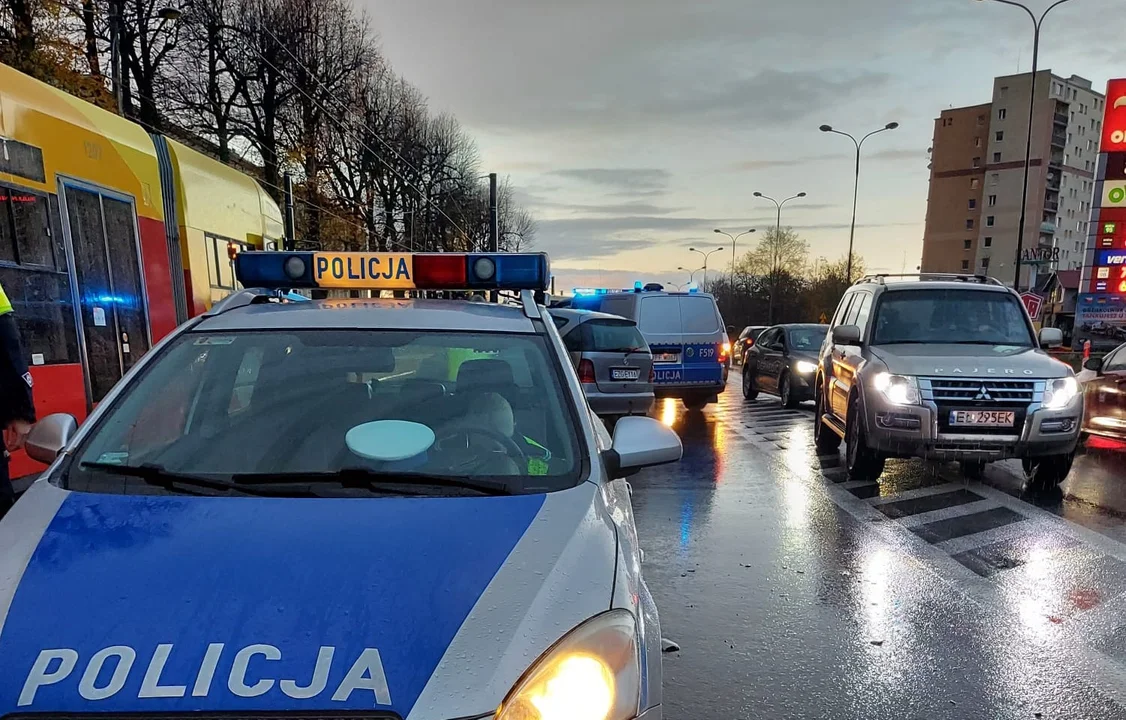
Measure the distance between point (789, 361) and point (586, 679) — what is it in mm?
12396

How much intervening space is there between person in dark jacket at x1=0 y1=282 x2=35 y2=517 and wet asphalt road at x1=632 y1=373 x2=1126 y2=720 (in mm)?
3839

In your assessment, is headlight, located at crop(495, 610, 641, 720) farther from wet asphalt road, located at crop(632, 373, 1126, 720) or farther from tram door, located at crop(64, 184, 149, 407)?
tram door, located at crop(64, 184, 149, 407)

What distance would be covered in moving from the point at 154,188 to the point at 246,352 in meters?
6.89

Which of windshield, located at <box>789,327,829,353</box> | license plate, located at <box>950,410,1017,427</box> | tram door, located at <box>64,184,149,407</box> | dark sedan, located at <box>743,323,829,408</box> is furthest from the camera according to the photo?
windshield, located at <box>789,327,829,353</box>

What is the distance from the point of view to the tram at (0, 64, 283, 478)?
5.92m

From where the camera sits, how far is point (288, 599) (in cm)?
160

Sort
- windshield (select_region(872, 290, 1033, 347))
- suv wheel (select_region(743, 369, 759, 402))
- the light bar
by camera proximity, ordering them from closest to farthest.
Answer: the light bar → windshield (select_region(872, 290, 1033, 347)) → suv wheel (select_region(743, 369, 759, 402))

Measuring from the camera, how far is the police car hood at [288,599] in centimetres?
141

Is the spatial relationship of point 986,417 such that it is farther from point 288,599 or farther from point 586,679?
point 288,599

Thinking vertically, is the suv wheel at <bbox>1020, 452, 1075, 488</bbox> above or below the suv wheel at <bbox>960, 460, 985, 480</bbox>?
above

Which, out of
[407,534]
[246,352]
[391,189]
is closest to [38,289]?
[246,352]

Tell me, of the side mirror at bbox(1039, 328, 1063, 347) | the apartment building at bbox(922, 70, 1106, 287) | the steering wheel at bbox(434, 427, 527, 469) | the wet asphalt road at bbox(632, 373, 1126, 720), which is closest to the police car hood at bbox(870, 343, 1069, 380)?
the side mirror at bbox(1039, 328, 1063, 347)

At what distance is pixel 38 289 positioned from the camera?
6.12 m

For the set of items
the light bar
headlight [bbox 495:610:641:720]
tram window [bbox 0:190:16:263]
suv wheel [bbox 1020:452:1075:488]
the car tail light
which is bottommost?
suv wheel [bbox 1020:452:1075:488]
